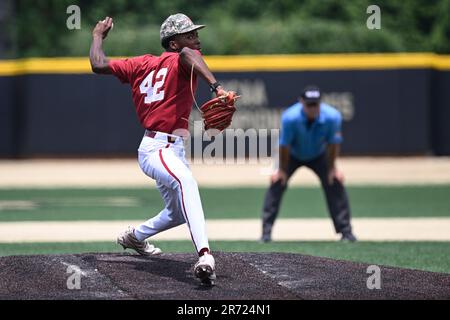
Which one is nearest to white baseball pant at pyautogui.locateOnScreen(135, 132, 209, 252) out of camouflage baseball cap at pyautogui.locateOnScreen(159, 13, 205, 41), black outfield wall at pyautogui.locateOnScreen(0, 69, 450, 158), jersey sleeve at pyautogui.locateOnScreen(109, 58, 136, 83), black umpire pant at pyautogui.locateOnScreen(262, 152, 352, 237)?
jersey sleeve at pyautogui.locateOnScreen(109, 58, 136, 83)

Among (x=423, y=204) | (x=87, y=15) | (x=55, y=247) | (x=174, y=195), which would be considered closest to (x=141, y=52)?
(x=87, y=15)

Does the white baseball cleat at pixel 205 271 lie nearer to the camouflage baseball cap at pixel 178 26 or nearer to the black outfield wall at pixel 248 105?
the camouflage baseball cap at pixel 178 26

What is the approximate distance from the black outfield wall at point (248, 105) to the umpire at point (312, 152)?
411 inches

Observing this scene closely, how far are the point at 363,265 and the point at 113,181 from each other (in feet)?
37.0

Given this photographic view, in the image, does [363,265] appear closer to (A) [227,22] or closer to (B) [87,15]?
(A) [227,22]

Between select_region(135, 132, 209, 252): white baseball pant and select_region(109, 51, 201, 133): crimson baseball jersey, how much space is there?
10 cm

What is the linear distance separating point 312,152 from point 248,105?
1059 centimetres

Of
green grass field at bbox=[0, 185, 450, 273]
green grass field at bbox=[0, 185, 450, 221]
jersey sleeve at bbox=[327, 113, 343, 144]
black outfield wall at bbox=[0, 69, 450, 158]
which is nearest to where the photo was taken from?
green grass field at bbox=[0, 185, 450, 273]

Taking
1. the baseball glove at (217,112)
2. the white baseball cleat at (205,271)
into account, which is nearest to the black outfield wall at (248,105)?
the baseball glove at (217,112)

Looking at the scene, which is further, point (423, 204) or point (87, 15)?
point (87, 15)

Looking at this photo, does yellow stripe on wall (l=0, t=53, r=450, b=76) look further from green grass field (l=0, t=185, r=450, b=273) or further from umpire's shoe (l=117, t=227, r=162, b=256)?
umpire's shoe (l=117, t=227, r=162, b=256)

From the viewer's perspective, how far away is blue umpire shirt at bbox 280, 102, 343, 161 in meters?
11.4

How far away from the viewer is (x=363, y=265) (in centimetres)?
787

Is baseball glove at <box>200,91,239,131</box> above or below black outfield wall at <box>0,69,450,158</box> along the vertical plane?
above
